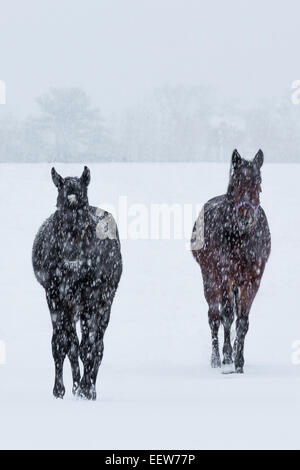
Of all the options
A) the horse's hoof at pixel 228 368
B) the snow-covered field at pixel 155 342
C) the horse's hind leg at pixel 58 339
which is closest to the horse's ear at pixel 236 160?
the snow-covered field at pixel 155 342

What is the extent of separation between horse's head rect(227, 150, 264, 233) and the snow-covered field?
6.13ft

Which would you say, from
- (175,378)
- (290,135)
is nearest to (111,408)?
(175,378)

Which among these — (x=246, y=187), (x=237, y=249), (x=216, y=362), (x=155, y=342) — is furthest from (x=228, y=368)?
(x=155, y=342)

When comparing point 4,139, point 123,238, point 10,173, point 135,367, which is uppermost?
point 4,139

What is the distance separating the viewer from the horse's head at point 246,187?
12039 millimetres

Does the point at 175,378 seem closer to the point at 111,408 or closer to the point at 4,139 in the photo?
the point at 111,408

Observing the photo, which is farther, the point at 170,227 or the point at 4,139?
the point at 4,139

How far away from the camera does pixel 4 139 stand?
235 ft

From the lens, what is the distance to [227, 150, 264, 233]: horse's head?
1204 cm

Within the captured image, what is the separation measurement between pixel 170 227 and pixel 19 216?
4.05m

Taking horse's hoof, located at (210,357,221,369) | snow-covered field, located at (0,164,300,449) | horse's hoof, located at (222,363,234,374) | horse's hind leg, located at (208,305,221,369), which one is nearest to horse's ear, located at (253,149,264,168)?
snow-covered field, located at (0,164,300,449)

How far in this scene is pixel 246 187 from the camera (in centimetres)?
1205

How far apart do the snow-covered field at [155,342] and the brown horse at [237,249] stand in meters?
0.68

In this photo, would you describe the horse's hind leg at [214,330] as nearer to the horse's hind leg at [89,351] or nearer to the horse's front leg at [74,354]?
the horse's front leg at [74,354]
